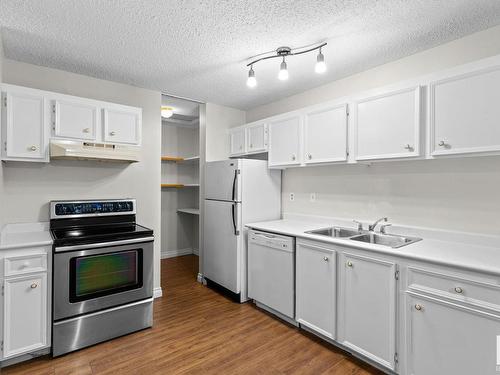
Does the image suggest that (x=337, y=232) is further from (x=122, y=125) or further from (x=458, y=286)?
(x=122, y=125)

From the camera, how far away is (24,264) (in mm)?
2113

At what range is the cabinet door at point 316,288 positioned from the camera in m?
2.33

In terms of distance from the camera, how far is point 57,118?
8.47ft

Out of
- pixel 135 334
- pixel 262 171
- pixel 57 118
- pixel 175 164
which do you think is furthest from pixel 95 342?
pixel 175 164

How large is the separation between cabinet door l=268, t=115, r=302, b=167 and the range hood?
5.07 feet

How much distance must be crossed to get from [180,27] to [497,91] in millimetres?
2207

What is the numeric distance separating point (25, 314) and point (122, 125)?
187cm

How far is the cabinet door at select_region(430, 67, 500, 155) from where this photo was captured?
1.82m

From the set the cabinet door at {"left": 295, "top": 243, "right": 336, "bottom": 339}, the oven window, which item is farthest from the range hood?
the cabinet door at {"left": 295, "top": 243, "right": 336, "bottom": 339}

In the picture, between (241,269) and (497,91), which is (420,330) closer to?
(497,91)

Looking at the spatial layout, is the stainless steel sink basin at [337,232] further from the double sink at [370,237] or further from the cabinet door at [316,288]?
the cabinet door at [316,288]

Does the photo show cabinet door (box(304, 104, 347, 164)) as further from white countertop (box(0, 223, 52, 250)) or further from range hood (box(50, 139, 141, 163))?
Result: white countertop (box(0, 223, 52, 250))

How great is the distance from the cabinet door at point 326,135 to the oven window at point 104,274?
200cm

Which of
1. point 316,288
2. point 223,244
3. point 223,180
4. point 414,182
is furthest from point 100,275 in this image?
point 414,182
